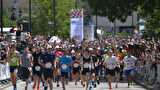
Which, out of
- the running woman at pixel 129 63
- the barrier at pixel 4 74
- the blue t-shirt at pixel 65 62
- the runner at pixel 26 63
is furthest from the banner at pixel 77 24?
the runner at pixel 26 63

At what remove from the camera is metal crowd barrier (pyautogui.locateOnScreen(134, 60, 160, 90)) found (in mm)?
19464

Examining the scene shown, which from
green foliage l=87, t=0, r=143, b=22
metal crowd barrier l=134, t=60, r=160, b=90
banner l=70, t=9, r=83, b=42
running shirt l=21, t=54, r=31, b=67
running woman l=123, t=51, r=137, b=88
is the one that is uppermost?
green foliage l=87, t=0, r=143, b=22

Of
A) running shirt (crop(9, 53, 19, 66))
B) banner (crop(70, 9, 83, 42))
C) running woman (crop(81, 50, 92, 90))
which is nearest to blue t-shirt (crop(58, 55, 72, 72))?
running woman (crop(81, 50, 92, 90))

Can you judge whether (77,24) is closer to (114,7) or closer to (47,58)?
(114,7)

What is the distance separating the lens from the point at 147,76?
73.6 feet

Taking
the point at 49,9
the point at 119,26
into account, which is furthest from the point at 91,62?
the point at 119,26

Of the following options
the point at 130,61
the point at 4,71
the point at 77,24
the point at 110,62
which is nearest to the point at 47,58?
the point at 110,62

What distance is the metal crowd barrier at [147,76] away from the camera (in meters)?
19.5

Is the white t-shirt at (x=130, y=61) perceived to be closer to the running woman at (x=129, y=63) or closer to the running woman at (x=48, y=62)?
the running woman at (x=129, y=63)

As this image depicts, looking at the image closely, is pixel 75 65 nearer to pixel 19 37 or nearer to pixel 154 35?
pixel 19 37

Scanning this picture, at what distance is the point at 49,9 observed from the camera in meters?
65.8

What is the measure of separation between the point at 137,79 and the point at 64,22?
41592mm

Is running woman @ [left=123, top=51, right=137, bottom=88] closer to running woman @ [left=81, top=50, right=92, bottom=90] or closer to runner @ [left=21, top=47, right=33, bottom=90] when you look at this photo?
running woman @ [left=81, top=50, right=92, bottom=90]

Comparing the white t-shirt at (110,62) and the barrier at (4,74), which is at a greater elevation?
the white t-shirt at (110,62)
